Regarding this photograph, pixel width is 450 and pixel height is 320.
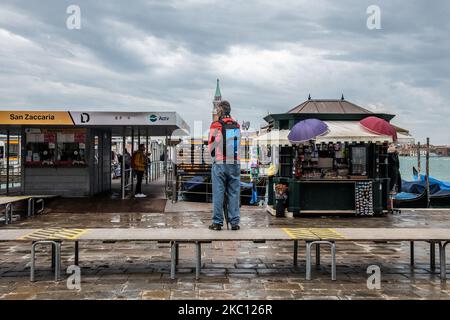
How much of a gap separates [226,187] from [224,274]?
4.24ft

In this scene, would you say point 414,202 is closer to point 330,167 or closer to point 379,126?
point 330,167

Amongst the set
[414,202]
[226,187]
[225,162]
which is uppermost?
[225,162]

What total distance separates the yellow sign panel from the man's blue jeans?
9474 millimetres

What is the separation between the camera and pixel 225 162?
7.47m

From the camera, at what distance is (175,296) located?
21.0 ft

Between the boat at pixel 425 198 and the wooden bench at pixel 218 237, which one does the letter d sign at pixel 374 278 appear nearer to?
the wooden bench at pixel 218 237

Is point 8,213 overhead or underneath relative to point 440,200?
overhead

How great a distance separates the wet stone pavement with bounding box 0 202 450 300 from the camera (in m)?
6.55

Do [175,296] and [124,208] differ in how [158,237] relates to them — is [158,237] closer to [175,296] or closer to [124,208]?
[175,296]

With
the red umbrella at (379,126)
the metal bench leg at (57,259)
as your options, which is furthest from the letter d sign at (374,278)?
the red umbrella at (379,126)

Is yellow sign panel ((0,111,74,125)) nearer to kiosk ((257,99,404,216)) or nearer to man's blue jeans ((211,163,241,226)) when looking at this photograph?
kiosk ((257,99,404,216))

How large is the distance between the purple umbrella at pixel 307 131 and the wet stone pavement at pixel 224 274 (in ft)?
12.8

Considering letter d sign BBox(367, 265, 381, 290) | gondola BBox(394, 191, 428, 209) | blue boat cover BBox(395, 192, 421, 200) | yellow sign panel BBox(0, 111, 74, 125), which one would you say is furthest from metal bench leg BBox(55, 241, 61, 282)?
blue boat cover BBox(395, 192, 421, 200)

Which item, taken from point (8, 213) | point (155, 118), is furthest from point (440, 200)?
point (8, 213)
